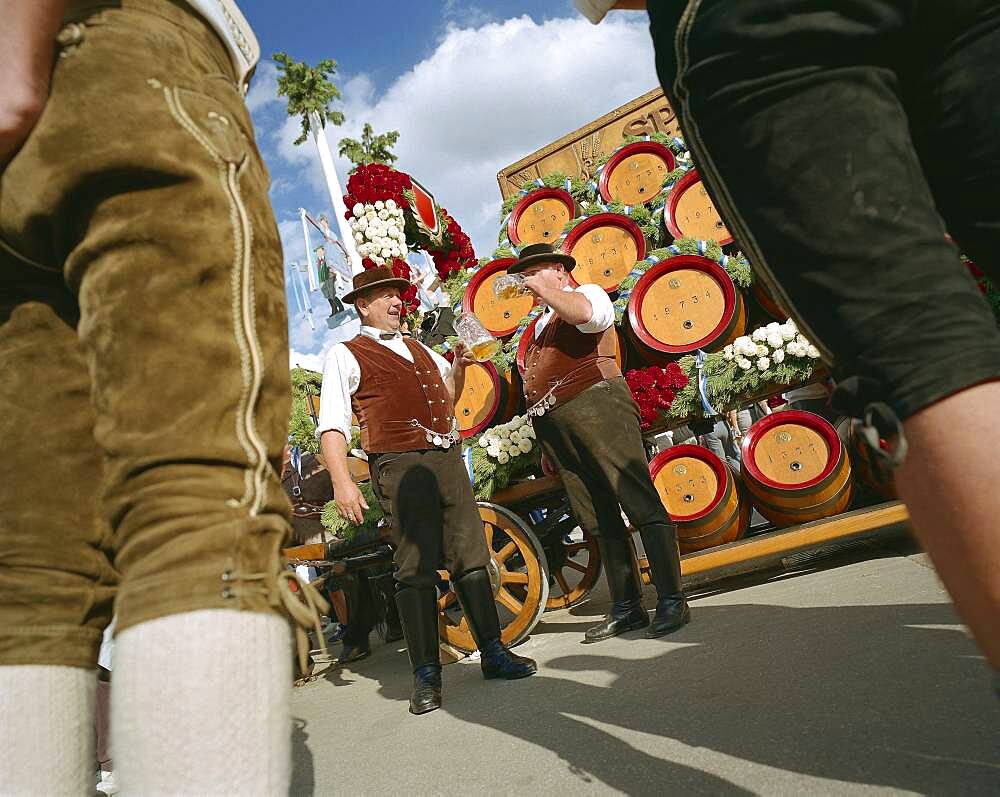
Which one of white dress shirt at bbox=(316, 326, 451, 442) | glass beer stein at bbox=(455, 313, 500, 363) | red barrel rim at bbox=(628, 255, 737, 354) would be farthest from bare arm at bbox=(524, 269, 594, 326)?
white dress shirt at bbox=(316, 326, 451, 442)

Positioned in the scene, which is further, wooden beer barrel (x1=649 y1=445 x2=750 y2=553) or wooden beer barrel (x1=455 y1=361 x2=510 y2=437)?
wooden beer barrel (x1=455 y1=361 x2=510 y2=437)

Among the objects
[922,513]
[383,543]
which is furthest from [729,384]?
[922,513]

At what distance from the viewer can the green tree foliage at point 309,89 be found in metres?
11.7

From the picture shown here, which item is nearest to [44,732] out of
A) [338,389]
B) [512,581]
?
[338,389]

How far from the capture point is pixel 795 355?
10.1 ft

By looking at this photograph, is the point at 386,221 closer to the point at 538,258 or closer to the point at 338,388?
the point at 538,258

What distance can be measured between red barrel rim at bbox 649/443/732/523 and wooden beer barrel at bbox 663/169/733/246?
1383mm

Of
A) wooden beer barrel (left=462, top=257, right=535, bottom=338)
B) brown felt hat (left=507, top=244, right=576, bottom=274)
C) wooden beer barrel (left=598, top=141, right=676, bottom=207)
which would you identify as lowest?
brown felt hat (left=507, top=244, right=576, bottom=274)

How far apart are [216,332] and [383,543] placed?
350cm

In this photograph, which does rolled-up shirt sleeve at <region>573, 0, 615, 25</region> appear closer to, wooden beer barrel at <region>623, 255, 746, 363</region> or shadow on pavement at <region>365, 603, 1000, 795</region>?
shadow on pavement at <region>365, 603, 1000, 795</region>

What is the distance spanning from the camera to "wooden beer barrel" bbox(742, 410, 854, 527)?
303 cm

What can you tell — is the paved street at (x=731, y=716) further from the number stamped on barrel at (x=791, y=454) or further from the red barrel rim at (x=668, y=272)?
the red barrel rim at (x=668, y=272)

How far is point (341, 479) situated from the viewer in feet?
9.66

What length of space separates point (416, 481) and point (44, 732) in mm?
2125
